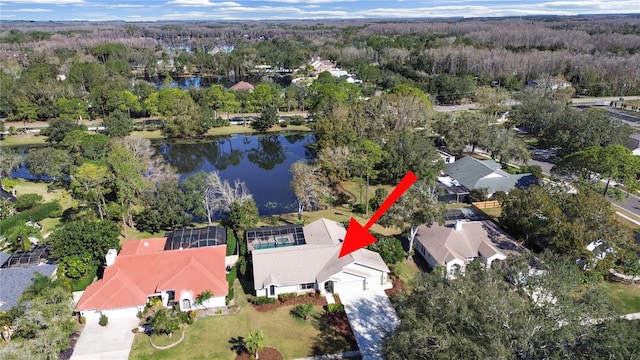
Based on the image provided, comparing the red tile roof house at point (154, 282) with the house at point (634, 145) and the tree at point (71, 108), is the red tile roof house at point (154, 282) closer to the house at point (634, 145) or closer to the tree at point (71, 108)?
the tree at point (71, 108)

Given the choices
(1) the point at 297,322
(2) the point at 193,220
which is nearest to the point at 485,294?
(1) the point at 297,322

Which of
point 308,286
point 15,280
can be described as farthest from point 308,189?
point 15,280

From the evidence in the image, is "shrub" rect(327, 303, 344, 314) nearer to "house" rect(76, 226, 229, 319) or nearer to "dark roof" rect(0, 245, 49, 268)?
"house" rect(76, 226, 229, 319)

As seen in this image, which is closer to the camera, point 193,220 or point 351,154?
point 193,220

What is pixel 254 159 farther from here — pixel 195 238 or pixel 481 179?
pixel 481 179

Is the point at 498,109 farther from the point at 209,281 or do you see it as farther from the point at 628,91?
the point at 209,281

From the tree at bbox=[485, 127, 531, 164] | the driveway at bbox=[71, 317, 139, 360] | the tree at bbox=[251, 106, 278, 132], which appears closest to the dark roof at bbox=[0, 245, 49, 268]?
the driveway at bbox=[71, 317, 139, 360]
